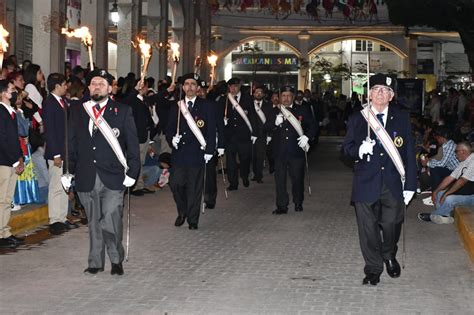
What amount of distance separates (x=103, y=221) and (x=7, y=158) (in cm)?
199

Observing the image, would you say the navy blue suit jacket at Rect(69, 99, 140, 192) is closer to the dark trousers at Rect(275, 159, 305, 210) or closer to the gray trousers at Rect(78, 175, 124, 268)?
the gray trousers at Rect(78, 175, 124, 268)

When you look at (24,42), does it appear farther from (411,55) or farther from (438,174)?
(411,55)

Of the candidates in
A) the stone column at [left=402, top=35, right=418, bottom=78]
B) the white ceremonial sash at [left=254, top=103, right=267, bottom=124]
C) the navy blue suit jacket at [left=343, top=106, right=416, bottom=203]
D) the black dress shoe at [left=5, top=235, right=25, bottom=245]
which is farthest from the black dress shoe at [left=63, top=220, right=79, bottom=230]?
the stone column at [left=402, top=35, right=418, bottom=78]

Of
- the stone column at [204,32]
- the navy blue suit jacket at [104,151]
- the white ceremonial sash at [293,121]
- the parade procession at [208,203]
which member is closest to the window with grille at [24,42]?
the parade procession at [208,203]

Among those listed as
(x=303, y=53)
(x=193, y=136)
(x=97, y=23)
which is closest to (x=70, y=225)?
(x=193, y=136)

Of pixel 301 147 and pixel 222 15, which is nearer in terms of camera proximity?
pixel 301 147

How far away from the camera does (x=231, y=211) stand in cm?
1419

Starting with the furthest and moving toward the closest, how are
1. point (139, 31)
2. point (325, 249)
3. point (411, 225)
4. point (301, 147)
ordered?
point (139, 31), point (301, 147), point (411, 225), point (325, 249)

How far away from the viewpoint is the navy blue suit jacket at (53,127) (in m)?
11.0

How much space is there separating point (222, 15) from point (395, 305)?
121 feet

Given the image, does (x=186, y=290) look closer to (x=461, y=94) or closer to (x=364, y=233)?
(x=364, y=233)

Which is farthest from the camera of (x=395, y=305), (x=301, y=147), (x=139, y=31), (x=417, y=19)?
(x=417, y=19)

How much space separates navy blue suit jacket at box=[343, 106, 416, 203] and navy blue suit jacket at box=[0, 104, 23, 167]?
12.7 ft

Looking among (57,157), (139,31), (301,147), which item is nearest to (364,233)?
(57,157)
